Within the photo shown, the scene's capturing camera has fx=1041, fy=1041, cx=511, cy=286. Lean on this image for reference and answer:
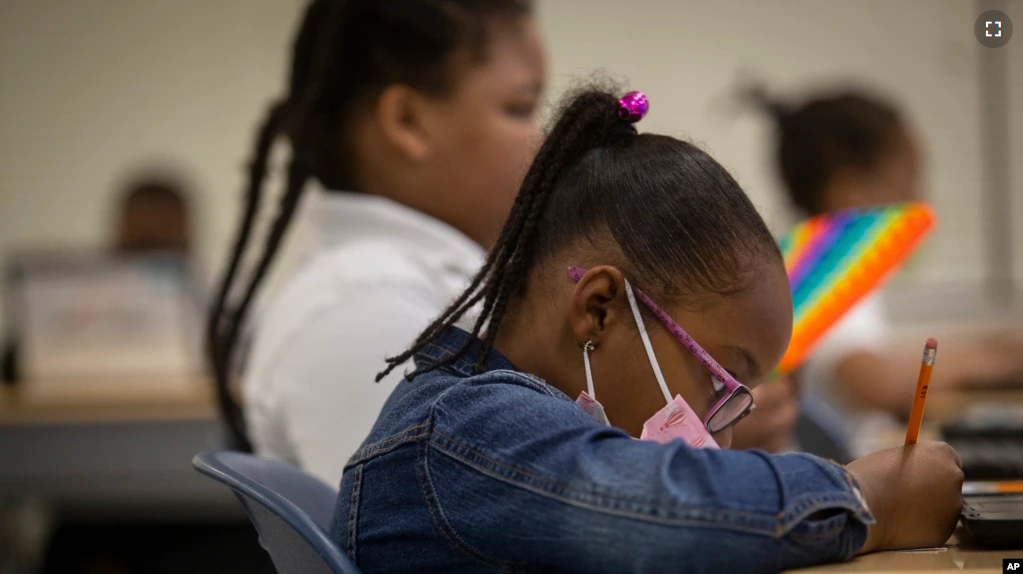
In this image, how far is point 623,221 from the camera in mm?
951

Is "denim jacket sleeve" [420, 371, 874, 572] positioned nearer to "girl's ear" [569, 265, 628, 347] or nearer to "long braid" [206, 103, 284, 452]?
"girl's ear" [569, 265, 628, 347]

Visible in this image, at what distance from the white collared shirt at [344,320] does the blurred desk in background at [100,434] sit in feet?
6.27

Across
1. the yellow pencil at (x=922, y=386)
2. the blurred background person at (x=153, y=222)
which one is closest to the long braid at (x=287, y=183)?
the yellow pencil at (x=922, y=386)

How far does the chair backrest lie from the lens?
826mm

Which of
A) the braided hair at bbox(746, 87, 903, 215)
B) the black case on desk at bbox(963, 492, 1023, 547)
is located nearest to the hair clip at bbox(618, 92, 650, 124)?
the black case on desk at bbox(963, 492, 1023, 547)

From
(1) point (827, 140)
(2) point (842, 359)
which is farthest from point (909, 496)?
(1) point (827, 140)

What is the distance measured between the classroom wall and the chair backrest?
11.2ft

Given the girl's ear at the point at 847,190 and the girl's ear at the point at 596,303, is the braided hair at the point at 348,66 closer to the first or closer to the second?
the girl's ear at the point at 596,303

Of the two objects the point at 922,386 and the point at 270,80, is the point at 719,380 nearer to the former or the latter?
the point at 922,386

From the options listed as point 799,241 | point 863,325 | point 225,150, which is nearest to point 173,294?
point 225,150

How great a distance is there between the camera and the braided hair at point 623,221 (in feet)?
3.08

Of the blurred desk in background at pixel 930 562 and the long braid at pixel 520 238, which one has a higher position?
the long braid at pixel 520 238

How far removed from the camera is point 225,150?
4777mm

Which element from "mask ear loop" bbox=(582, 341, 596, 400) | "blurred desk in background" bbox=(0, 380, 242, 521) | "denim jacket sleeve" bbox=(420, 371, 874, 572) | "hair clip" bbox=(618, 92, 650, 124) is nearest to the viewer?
"denim jacket sleeve" bbox=(420, 371, 874, 572)
